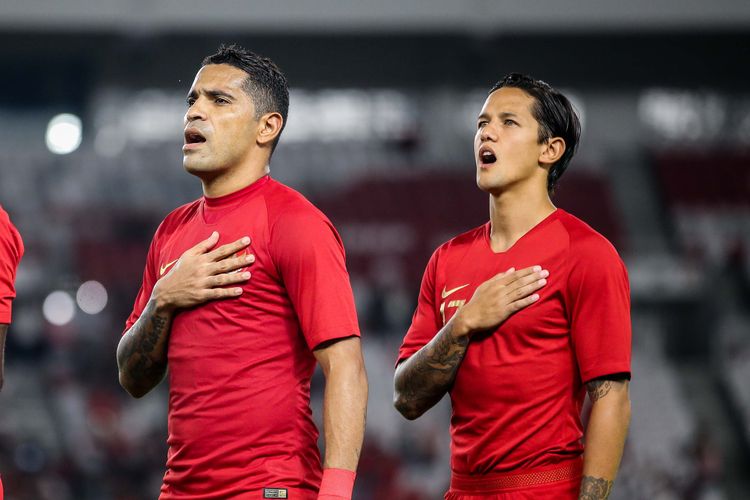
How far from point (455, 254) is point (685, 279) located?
37.1 ft

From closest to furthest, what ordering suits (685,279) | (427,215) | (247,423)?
(247,423), (685,279), (427,215)

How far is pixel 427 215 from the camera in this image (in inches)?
627

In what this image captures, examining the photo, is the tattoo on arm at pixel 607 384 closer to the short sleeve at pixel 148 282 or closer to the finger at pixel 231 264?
the finger at pixel 231 264

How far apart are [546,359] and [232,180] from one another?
104cm

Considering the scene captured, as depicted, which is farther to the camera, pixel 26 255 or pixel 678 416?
pixel 26 255

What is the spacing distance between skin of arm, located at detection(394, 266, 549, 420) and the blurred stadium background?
25.4 feet

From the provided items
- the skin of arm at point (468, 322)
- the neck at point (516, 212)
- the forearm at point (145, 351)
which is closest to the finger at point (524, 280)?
the skin of arm at point (468, 322)

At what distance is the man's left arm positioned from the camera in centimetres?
289

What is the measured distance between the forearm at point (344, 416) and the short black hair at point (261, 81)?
806 mm

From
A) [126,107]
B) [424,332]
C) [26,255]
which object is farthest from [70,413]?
[424,332]

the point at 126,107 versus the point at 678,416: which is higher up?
the point at 126,107

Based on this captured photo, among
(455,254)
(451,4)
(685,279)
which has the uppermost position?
(451,4)

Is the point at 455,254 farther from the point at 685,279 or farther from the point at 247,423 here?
the point at 685,279

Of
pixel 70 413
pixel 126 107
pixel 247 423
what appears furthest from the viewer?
pixel 126 107
